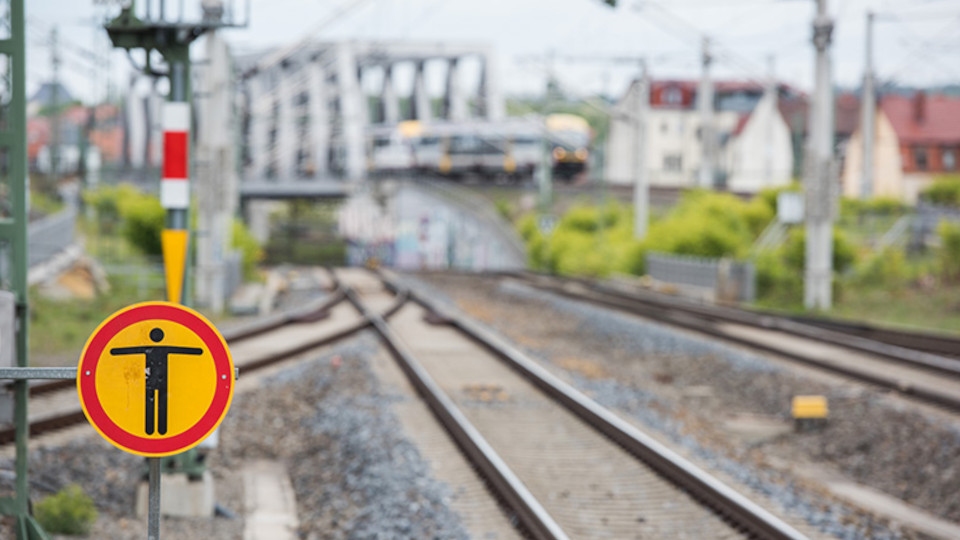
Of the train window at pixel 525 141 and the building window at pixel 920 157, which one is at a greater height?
the train window at pixel 525 141

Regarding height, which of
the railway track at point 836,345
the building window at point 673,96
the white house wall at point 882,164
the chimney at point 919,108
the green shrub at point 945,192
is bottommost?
the railway track at point 836,345

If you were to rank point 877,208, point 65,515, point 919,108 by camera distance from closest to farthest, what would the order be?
point 65,515
point 877,208
point 919,108

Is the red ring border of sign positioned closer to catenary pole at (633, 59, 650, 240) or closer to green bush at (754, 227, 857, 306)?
green bush at (754, 227, 857, 306)

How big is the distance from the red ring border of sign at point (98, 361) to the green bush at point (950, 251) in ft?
73.4

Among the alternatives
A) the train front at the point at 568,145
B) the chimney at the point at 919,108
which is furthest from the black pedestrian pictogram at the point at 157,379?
the chimney at the point at 919,108

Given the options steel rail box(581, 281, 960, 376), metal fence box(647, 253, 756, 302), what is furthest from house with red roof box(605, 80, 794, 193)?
steel rail box(581, 281, 960, 376)

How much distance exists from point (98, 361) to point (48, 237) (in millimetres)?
22294

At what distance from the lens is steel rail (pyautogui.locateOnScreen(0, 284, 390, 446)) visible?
9.23 meters

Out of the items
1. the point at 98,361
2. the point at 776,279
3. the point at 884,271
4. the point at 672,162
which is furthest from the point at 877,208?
the point at 672,162

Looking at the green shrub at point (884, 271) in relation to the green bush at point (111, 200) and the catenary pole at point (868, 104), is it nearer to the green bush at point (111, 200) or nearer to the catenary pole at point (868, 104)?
the catenary pole at point (868, 104)

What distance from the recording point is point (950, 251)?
23656 millimetres

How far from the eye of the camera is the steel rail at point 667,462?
21.7ft

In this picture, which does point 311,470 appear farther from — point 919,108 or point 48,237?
point 919,108

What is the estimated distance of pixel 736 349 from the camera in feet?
52.9
